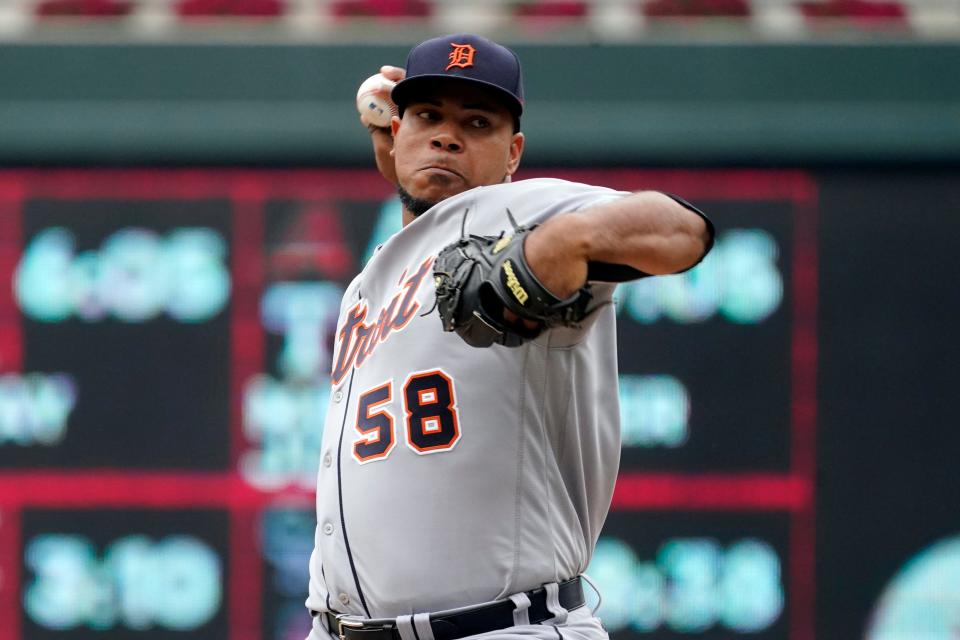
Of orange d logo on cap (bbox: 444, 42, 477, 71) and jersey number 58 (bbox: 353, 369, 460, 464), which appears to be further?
orange d logo on cap (bbox: 444, 42, 477, 71)

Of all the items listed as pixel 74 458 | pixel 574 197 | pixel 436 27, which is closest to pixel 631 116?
pixel 436 27

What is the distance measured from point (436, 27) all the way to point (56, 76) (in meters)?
1.26

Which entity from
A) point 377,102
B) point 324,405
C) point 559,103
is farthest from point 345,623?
point 559,103

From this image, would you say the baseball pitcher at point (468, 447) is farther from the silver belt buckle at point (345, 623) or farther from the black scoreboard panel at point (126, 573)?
the black scoreboard panel at point (126, 573)

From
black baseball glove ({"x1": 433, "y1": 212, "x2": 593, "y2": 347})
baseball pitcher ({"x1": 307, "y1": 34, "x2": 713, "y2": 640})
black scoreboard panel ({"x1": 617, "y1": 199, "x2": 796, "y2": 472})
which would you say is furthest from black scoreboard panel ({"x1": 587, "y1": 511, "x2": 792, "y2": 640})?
black baseball glove ({"x1": 433, "y1": 212, "x2": 593, "y2": 347})

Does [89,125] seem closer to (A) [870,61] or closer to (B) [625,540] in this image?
(B) [625,540]

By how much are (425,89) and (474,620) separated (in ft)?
2.71

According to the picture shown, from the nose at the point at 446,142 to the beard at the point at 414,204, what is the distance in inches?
3.5

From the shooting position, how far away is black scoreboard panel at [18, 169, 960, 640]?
15.2 feet

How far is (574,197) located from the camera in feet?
6.49

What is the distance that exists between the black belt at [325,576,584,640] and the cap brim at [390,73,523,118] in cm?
74

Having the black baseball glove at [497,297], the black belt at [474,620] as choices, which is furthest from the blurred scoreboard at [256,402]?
the black baseball glove at [497,297]

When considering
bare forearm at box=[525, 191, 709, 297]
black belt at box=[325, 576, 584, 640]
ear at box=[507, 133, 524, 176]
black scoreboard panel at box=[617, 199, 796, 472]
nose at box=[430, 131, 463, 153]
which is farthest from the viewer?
black scoreboard panel at box=[617, 199, 796, 472]

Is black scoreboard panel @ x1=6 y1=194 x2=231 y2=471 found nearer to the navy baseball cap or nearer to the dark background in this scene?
the dark background
